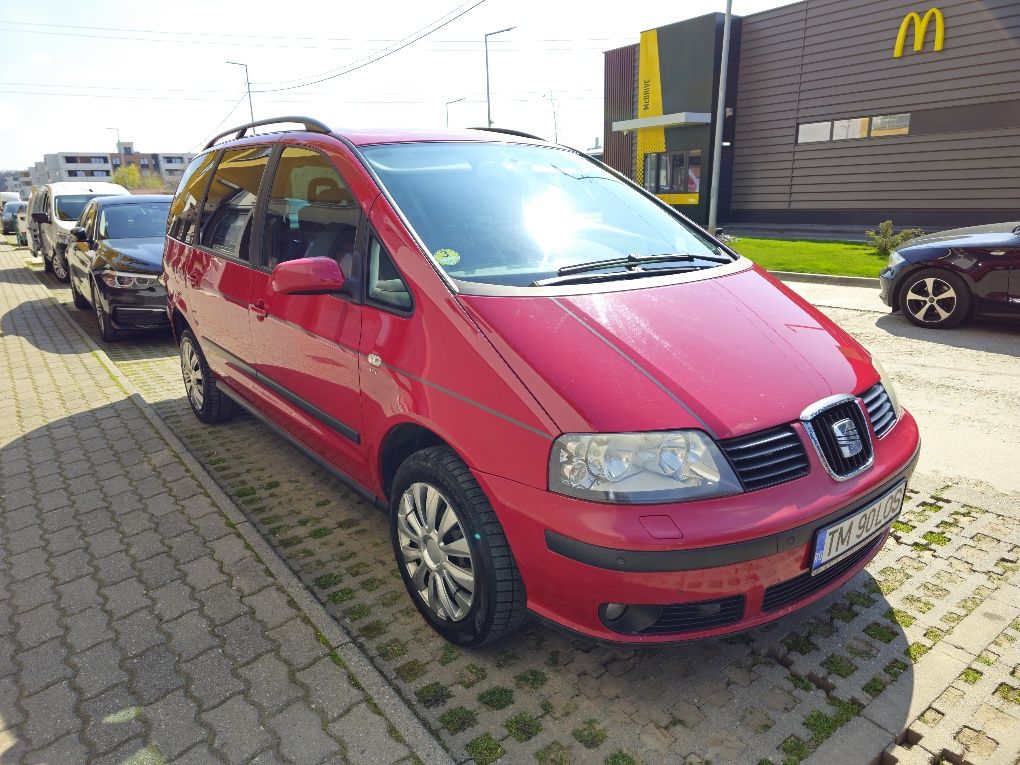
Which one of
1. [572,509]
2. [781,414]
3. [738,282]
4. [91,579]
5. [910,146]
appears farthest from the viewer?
[910,146]

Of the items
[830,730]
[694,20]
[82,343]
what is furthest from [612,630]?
[694,20]

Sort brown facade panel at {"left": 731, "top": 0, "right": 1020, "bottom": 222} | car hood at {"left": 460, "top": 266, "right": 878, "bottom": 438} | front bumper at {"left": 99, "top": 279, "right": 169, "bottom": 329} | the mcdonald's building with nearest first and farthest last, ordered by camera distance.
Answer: car hood at {"left": 460, "top": 266, "right": 878, "bottom": 438} < front bumper at {"left": 99, "top": 279, "right": 169, "bottom": 329} < brown facade panel at {"left": 731, "top": 0, "right": 1020, "bottom": 222} < the mcdonald's building

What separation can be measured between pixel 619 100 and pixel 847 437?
27.7 m

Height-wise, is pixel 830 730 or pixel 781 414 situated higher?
pixel 781 414

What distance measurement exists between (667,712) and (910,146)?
19881 millimetres

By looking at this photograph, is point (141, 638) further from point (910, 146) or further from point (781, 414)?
point (910, 146)

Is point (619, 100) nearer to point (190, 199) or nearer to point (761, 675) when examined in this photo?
point (190, 199)

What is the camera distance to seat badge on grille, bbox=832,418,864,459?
2.18 meters

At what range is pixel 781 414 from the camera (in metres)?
2.09

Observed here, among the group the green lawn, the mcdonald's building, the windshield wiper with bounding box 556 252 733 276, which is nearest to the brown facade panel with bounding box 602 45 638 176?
the mcdonald's building

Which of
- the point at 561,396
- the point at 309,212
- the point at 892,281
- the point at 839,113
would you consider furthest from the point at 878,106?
the point at 561,396

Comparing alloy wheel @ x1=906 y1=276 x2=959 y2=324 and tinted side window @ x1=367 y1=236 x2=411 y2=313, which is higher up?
tinted side window @ x1=367 y1=236 x2=411 y2=313

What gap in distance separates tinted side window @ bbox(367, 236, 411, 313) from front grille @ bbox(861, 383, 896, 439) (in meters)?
1.70

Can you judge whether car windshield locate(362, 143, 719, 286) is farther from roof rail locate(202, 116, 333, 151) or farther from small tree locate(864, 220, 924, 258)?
small tree locate(864, 220, 924, 258)
